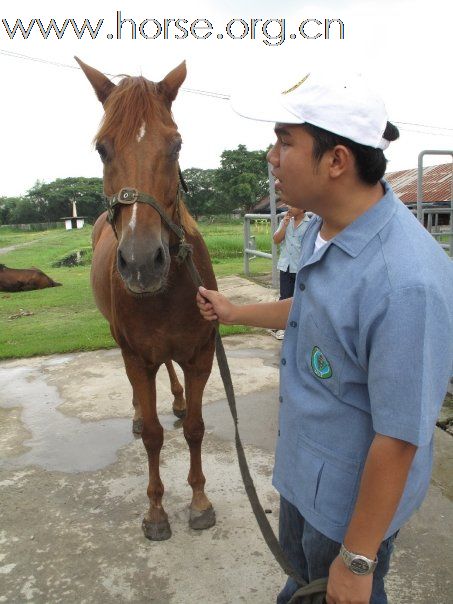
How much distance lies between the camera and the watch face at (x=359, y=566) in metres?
1.02

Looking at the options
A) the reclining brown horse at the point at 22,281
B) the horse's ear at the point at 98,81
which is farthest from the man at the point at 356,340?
the reclining brown horse at the point at 22,281

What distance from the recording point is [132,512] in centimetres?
264

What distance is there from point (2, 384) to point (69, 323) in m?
2.51

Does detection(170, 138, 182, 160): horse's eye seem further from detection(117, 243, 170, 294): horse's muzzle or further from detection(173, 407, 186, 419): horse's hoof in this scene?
detection(173, 407, 186, 419): horse's hoof

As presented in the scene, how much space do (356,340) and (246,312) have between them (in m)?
0.74

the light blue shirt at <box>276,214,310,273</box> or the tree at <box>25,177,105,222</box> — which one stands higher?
the tree at <box>25,177,105,222</box>

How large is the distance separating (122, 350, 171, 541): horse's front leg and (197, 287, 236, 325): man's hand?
33.1 inches

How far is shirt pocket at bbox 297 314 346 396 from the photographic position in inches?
43.4

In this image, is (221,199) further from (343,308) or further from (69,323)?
(343,308)

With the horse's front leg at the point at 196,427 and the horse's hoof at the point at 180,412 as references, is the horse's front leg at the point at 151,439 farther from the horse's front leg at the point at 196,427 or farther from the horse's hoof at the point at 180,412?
the horse's hoof at the point at 180,412

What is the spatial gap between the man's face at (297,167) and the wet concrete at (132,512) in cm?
174

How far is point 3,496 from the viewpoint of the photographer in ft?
9.18

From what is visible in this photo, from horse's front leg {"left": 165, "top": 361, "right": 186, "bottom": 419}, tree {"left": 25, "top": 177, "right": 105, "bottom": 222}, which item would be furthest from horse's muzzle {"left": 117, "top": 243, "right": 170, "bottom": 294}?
tree {"left": 25, "top": 177, "right": 105, "bottom": 222}

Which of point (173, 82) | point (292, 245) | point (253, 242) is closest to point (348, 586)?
point (173, 82)
